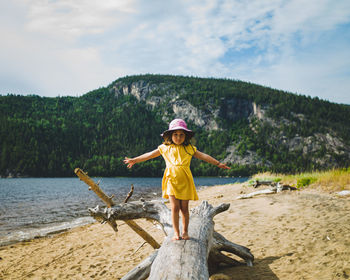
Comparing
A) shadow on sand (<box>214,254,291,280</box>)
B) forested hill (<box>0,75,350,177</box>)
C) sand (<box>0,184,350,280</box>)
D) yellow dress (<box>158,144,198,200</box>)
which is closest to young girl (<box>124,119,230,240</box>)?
yellow dress (<box>158,144,198,200</box>)

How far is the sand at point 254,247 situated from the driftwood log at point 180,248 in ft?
1.62

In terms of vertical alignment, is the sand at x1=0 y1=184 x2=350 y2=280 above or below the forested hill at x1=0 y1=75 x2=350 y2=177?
below

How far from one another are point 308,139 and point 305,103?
45.0 metres

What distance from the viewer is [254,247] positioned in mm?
5910

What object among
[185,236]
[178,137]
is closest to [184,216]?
[185,236]

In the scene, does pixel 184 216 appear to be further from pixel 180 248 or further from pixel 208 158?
pixel 208 158

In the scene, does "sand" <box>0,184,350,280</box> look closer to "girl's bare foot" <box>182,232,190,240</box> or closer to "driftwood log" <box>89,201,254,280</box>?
"driftwood log" <box>89,201,254,280</box>

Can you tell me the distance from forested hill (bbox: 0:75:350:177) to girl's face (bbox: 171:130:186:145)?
383ft

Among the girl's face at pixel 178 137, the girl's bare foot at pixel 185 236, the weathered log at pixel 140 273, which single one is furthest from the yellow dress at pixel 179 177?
the weathered log at pixel 140 273

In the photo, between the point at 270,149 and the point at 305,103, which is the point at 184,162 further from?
the point at 305,103

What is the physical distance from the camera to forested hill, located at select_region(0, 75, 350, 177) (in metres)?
118

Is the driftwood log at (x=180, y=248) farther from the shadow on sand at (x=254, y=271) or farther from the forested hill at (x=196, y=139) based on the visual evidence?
the forested hill at (x=196, y=139)

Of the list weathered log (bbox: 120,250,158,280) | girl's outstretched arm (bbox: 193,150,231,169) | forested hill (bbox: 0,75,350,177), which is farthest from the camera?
forested hill (bbox: 0,75,350,177)

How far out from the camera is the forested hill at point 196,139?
118 m
